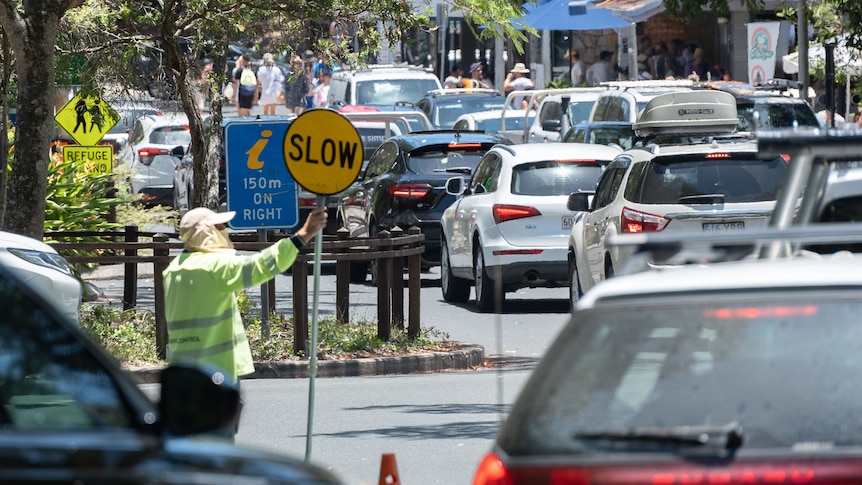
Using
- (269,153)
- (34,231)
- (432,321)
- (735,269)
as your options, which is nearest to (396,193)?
(432,321)

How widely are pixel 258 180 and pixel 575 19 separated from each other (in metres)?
22.5

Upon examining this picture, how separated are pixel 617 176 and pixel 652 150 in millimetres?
887

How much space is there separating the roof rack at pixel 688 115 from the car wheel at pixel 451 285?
291cm

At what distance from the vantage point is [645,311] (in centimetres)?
450

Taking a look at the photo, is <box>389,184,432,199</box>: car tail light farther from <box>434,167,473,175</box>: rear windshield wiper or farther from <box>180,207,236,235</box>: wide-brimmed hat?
<box>180,207,236,235</box>: wide-brimmed hat

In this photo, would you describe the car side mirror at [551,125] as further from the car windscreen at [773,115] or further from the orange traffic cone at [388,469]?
the orange traffic cone at [388,469]

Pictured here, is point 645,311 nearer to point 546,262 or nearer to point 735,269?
point 735,269

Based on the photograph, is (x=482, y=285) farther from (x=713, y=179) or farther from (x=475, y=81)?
(x=475, y=81)

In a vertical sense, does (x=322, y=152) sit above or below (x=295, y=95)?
below

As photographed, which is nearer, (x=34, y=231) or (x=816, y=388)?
(x=816, y=388)

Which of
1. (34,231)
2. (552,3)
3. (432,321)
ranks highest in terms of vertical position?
(552,3)

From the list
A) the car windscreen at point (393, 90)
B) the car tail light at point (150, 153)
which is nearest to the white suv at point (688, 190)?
the car tail light at point (150, 153)

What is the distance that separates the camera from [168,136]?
108 ft

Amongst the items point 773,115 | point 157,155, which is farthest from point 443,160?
point 157,155
